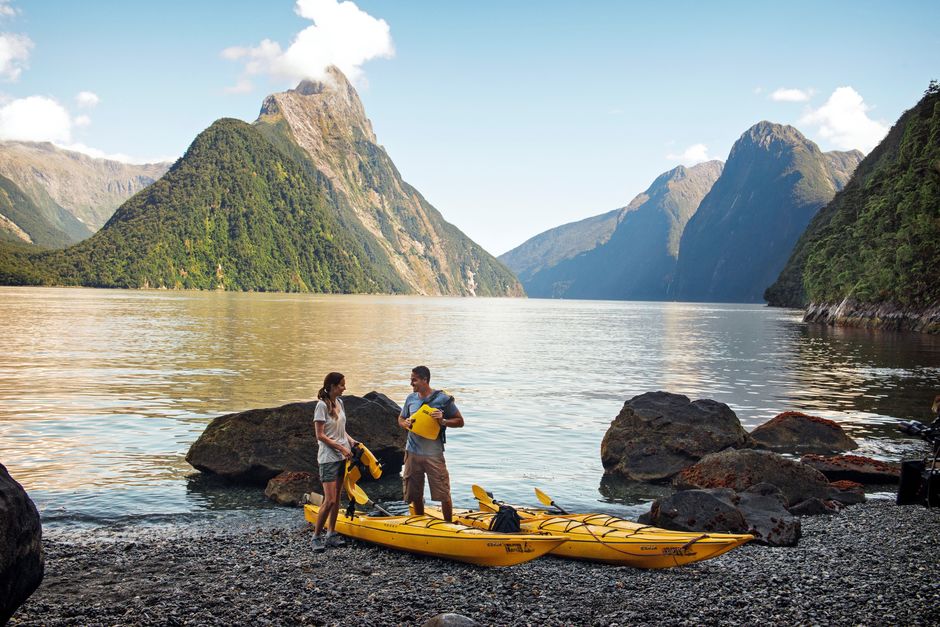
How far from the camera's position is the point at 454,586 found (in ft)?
34.4

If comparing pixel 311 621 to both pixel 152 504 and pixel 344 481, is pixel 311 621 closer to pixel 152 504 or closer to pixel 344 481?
pixel 344 481

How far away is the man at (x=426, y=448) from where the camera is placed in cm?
1236

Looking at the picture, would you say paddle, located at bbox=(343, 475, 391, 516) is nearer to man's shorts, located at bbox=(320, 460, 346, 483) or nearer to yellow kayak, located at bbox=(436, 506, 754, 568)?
man's shorts, located at bbox=(320, 460, 346, 483)

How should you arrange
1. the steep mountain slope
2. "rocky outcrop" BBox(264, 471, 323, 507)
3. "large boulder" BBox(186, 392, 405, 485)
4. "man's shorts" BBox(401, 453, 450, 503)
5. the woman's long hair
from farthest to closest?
1. the steep mountain slope
2. "large boulder" BBox(186, 392, 405, 485)
3. "rocky outcrop" BBox(264, 471, 323, 507)
4. "man's shorts" BBox(401, 453, 450, 503)
5. the woman's long hair

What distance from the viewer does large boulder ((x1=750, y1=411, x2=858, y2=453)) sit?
73.3ft

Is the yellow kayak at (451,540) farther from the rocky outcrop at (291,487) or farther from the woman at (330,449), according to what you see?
the rocky outcrop at (291,487)

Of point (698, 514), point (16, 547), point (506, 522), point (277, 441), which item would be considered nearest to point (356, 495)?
point (506, 522)

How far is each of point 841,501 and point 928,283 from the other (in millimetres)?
72337

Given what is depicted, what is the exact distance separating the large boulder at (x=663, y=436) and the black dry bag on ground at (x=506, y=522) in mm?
8210

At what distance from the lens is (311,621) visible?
9031 mm

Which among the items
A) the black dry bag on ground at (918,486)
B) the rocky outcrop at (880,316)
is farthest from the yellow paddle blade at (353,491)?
the rocky outcrop at (880,316)

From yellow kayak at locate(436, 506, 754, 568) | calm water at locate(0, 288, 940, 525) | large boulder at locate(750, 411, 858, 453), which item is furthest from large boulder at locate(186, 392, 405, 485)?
large boulder at locate(750, 411, 858, 453)

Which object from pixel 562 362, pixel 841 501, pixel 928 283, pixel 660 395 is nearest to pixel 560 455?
pixel 660 395

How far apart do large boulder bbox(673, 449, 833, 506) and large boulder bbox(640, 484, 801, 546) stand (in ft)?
7.15
